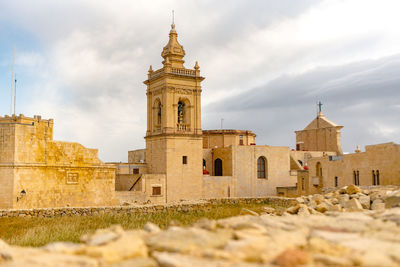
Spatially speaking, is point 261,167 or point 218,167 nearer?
point 261,167

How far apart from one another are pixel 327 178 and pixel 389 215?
20.1 m

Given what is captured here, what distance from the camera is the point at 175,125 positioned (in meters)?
31.0

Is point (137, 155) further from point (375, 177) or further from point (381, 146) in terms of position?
point (381, 146)

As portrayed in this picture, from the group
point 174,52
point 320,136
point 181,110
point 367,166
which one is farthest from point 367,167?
point 320,136

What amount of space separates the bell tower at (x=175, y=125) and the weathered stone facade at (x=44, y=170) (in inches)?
268

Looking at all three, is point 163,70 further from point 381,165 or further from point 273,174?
point 381,165

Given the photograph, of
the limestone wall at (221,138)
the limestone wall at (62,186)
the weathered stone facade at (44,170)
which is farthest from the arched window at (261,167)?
the weathered stone facade at (44,170)

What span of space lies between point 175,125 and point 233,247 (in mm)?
26353

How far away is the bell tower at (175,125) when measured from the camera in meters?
30.2

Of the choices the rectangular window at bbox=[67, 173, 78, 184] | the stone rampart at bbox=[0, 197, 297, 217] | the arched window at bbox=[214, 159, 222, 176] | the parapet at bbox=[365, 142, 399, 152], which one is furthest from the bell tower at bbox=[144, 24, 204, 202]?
the parapet at bbox=[365, 142, 399, 152]

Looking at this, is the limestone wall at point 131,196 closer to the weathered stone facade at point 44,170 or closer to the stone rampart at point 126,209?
the weathered stone facade at point 44,170

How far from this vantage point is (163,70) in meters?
31.0

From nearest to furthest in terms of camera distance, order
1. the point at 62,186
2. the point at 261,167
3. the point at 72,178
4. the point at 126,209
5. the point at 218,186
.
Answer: the point at 126,209 < the point at 62,186 < the point at 72,178 < the point at 218,186 < the point at 261,167

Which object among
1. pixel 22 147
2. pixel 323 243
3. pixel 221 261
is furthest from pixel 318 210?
pixel 22 147
